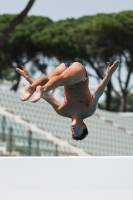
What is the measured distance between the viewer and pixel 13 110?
17.0m

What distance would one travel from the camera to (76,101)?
4914mm

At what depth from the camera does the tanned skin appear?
14.8 ft

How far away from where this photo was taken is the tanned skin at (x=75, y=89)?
450 centimetres

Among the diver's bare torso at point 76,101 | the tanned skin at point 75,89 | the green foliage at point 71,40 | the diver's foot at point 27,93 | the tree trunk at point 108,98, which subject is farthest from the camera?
the green foliage at point 71,40

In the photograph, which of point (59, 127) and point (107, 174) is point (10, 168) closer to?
point (107, 174)

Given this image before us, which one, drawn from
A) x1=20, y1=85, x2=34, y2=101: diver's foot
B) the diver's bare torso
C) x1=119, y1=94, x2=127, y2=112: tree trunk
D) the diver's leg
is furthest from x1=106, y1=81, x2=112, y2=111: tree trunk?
x1=20, y1=85, x2=34, y2=101: diver's foot

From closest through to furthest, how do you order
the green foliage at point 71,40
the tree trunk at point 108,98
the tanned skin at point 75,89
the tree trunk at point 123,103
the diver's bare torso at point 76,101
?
the tanned skin at point 75,89
the diver's bare torso at point 76,101
the tree trunk at point 123,103
the tree trunk at point 108,98
the green foliage at point 71,40

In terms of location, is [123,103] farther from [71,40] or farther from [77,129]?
[77,129]

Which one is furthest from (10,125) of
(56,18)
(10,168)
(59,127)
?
(56,18)

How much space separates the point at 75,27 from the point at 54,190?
81.1ft

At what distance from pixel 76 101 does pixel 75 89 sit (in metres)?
0.11

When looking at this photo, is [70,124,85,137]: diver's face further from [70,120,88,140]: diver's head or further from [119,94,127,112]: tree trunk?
[119,94,127,112]: tree trunk

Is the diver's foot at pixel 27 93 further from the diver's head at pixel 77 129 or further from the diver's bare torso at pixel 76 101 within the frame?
the diver's head at pixel 77 129

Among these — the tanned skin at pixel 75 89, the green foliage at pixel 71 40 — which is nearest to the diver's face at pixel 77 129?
the tanned skin at pixel 75 89
